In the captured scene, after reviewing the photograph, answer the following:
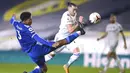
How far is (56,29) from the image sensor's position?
43.9 ft

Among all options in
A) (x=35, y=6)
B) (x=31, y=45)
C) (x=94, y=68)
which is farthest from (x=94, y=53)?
(x=31, y=45)

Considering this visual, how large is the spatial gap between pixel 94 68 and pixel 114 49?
3.28ft

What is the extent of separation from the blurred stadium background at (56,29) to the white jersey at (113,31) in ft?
3.21

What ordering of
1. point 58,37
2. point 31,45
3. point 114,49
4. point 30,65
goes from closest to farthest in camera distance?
point 31,45, point 58,37, point 114,49, point 30,65

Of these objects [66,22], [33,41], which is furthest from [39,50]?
[66,22]

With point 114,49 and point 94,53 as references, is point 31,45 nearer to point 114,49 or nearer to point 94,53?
point 114,49

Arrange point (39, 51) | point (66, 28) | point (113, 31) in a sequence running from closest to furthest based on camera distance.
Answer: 1. point (39, 51)
2. point (66, 28)
3. point (113, 31)

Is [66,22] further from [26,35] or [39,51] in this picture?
[26,35]

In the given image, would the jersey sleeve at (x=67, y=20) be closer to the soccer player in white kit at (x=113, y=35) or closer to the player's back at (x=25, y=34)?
the player's back at (x=25, y=34)

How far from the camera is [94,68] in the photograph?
1290cm

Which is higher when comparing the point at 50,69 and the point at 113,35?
the point at 113,35

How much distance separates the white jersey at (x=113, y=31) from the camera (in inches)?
469

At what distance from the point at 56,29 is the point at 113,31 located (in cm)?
208

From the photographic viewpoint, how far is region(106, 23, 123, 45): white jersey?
39.1ft
